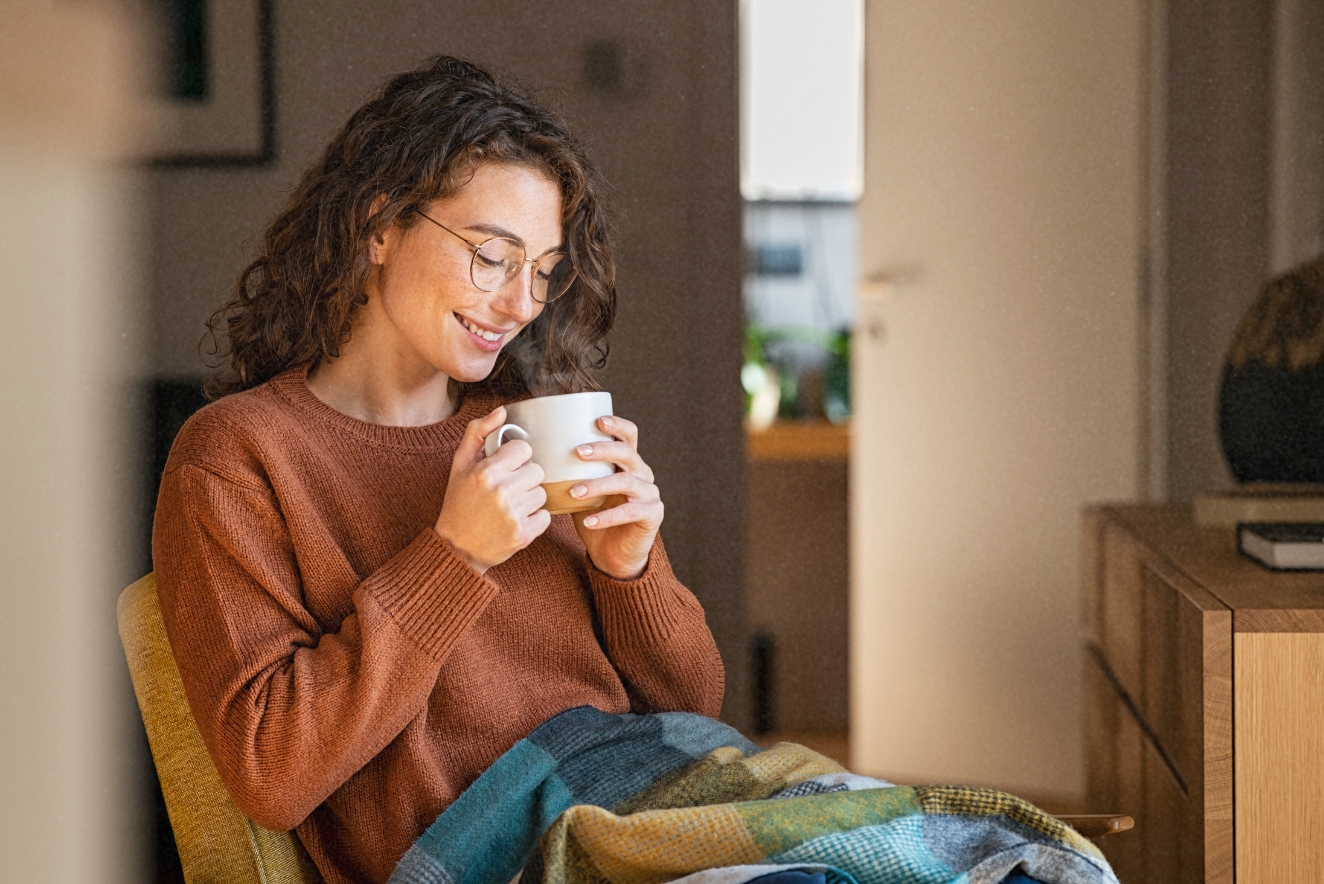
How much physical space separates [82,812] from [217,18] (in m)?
0.97

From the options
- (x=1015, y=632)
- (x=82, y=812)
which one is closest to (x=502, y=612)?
(x=82, y=812)

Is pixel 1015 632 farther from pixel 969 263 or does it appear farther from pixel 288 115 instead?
pixel 288 115

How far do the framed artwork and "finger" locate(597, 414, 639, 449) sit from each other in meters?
0.78

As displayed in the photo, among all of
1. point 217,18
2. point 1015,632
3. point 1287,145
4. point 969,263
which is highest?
point 217,18

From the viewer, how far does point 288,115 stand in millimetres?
1604

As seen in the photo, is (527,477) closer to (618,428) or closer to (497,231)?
(618,428)

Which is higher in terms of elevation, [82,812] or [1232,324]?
[1232,324]

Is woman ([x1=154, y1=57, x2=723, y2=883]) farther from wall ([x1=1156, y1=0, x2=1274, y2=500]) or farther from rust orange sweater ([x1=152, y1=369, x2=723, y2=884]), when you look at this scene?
wall ([x1=1156, y1=0, x2=1274, y2=500])

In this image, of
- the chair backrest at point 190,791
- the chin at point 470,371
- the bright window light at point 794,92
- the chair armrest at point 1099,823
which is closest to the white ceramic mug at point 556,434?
the chin at point 470,371

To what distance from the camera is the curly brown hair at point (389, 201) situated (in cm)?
115

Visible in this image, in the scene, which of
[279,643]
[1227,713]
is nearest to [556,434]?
[279,643]

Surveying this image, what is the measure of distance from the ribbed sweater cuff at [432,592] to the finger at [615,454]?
129 mm

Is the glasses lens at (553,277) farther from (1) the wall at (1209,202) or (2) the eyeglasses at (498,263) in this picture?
(1) the wall at (1209,202)

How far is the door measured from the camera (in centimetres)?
174
